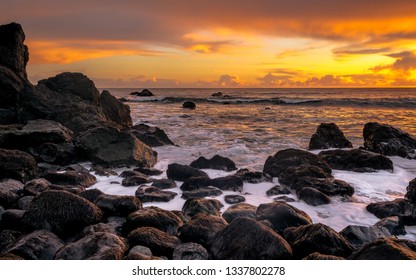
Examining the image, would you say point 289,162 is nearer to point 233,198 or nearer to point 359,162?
point 359,162

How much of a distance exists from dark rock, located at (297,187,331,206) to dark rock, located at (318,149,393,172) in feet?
10.4

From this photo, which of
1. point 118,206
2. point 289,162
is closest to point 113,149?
point 118,206

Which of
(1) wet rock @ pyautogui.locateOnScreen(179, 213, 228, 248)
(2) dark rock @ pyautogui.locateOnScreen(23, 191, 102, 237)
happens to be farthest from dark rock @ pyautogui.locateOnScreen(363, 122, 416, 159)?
(2) dark rock @ pyautogui.locateOnScreen(23, 191, 102, 237)

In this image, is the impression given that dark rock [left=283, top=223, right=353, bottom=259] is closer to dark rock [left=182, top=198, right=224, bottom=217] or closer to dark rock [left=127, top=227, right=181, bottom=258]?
dark rock [left=127, top=227, right=181, bottom=258]

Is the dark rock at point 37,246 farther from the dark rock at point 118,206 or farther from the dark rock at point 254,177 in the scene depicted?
the dark rock at point 254,177

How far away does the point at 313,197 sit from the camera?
6.74 meters

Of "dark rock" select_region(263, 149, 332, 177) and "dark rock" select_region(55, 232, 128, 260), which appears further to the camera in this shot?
"dark rock" select_region(263, 149, 332, 177)

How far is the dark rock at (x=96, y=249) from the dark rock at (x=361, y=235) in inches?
124

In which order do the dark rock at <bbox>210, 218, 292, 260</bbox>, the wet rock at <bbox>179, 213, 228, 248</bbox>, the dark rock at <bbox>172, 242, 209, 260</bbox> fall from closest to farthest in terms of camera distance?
the dark rock at <bbox>210, 218, 292, 260</bbox>
the dark rock at <bbox>172, 242, 209, 260</bbox>
the wet rock at <bbox>179, 213, 228, 248</bbox>

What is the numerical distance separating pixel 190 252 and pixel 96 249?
113 centimetres

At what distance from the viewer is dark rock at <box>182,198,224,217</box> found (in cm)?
591

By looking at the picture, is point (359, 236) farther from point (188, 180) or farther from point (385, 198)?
point (188, 180)
